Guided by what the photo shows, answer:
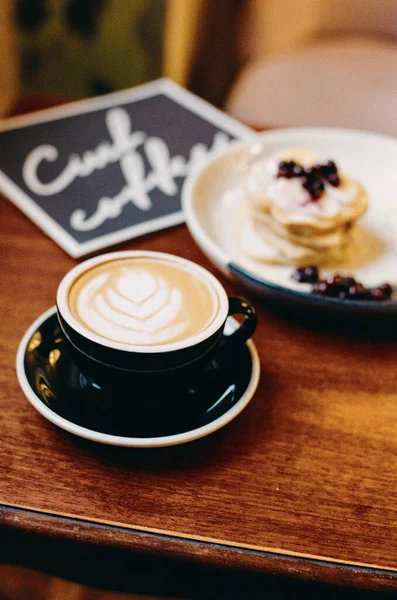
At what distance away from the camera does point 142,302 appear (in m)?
0.44

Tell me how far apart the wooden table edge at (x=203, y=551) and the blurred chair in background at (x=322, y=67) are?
0.99m

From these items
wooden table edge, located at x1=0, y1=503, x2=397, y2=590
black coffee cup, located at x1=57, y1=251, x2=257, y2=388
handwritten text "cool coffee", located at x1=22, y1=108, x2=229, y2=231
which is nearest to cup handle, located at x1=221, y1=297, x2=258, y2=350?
black coffee cup, located at x1=57, y1=251, x2=257, y2=388

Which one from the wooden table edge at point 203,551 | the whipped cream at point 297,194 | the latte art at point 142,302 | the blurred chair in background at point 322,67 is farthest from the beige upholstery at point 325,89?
the wooden table edge at point 203,551

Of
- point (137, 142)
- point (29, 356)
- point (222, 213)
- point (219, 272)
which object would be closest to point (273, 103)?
point (137, 142)

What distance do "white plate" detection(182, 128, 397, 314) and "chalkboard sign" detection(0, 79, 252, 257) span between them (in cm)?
5

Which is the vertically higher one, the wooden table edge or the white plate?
the white plate

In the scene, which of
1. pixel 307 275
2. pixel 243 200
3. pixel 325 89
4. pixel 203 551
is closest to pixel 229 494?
pixel 203 551

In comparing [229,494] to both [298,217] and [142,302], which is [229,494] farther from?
[298,217]

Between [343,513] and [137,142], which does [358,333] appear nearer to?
[343,513]

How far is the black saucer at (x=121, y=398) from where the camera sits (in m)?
0.43

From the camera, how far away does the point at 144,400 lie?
440 mm

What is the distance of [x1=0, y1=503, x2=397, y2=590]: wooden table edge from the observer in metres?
0.39

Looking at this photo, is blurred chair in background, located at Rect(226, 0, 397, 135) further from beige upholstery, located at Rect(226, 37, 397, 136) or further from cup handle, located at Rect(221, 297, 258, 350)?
cup handle, located at Rect(221, 297, 258, 350)

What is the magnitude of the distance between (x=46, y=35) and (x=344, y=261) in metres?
1.36
